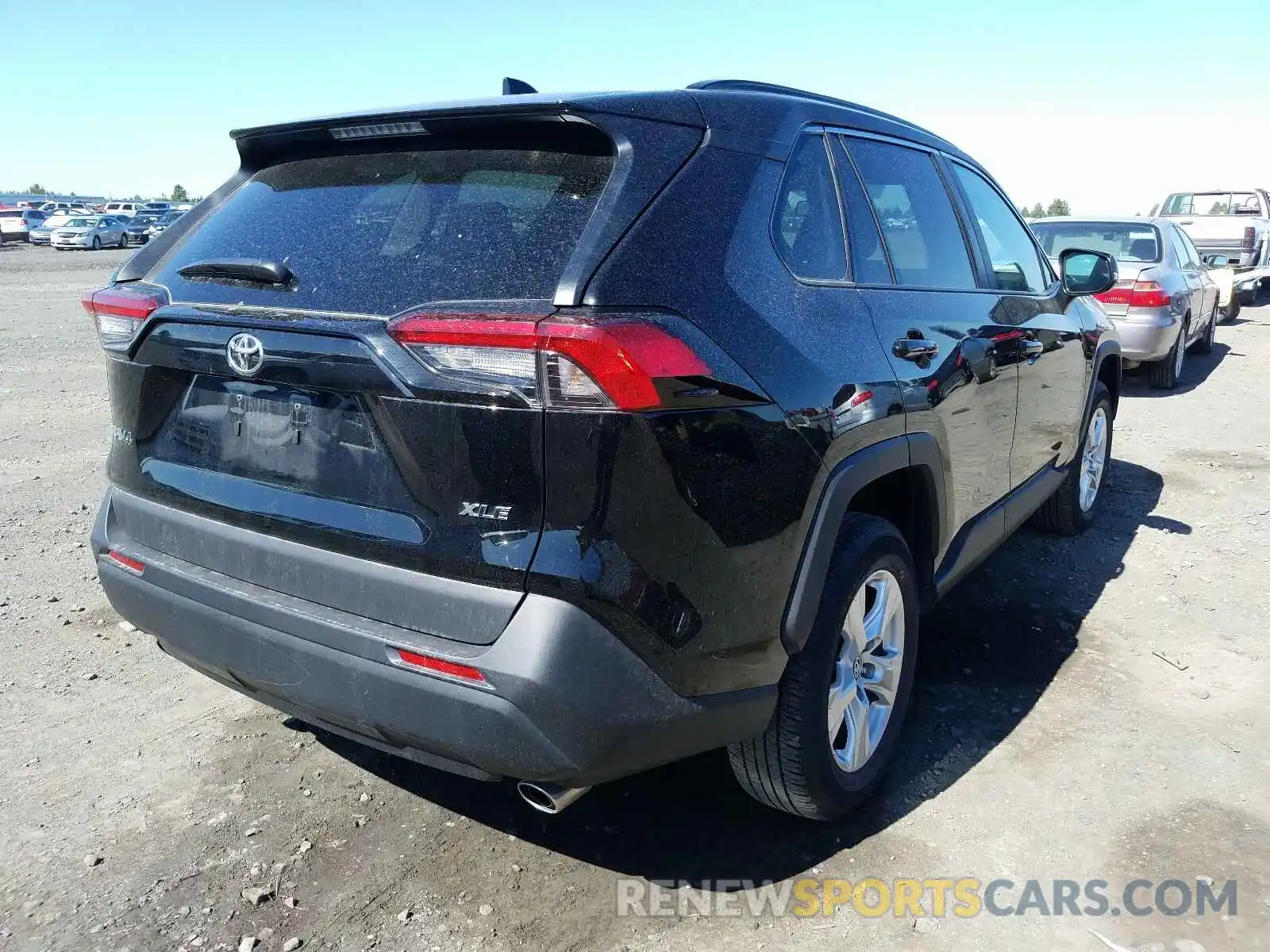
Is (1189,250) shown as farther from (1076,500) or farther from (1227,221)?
(1227,221)

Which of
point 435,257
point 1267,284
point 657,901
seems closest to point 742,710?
point 657,901

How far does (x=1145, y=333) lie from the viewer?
357 inches

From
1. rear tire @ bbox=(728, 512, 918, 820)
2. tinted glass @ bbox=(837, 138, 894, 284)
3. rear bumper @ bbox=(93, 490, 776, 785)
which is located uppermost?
tinted glass @ bbox=(837, 138, 894, 284)

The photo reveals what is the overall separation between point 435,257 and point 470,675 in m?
0.87

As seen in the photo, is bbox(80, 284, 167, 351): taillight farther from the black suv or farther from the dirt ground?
the dirt ground

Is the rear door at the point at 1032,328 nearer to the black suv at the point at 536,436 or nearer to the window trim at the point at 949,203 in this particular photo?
the window trim at the point at 949,203

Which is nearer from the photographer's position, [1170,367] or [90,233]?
[1170,367]

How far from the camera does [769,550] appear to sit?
2.20 metres

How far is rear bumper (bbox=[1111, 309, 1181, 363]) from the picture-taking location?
9047 mm

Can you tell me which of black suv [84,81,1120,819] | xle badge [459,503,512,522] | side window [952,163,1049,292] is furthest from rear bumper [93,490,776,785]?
side window [952,163,1049,292]

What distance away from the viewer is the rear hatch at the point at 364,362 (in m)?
1.95

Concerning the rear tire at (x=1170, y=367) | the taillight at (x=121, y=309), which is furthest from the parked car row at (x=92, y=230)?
the taillight at (x=121, y=309)

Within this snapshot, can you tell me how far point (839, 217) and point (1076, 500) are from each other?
10.1 feet

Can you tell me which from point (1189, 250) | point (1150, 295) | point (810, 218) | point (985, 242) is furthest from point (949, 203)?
point (1189, 250)
